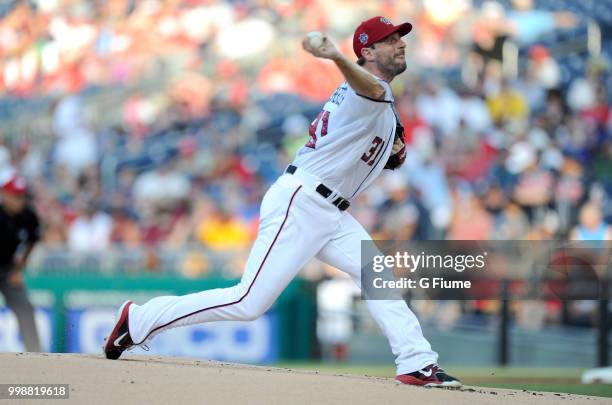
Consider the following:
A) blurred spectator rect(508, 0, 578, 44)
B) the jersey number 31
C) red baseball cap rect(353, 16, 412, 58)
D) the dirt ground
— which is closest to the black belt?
the jersey number 31

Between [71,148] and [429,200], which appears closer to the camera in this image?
[429,200]

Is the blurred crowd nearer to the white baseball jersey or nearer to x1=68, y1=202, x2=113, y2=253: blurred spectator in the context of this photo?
x1=68, y1=202, x2=113, y2=253: blurred spectator

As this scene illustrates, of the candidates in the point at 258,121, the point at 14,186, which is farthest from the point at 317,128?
the point at 258,121

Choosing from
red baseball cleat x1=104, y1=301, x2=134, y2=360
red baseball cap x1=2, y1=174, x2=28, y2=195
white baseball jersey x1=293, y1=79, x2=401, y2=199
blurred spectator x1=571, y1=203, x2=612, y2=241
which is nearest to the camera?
white baseball jersey x1=293, y1=79, x2=401, y2=199

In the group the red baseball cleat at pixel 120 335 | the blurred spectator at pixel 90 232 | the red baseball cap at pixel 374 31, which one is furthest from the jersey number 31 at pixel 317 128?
the blurred spectator at pixel 90 232

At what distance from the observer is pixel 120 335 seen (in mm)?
5996

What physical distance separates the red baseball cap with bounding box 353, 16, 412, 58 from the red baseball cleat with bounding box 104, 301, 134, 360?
1747 millimetres

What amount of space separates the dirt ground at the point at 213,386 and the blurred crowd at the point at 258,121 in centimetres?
603

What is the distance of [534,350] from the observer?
11.4 m

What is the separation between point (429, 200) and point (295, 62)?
3.83 m

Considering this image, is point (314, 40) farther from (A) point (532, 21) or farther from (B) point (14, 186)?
(A) point (532, 21)

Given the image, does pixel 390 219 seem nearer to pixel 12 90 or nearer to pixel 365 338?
pixel 365 338

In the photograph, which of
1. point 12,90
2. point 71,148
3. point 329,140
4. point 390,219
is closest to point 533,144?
point 390,219

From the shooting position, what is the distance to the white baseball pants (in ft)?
18.6
